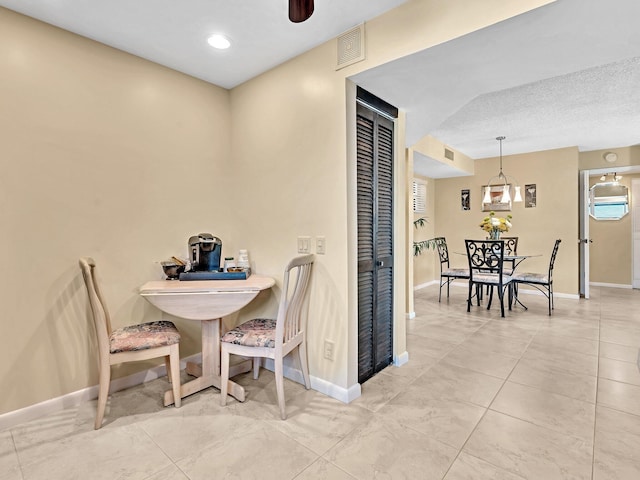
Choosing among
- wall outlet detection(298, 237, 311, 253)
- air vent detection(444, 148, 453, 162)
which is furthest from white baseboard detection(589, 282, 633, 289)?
wall outlet detection(298, 237, 311, 253)

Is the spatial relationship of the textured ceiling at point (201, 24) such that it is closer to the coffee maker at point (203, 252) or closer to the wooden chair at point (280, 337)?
the coffee maker at point (203, 252)

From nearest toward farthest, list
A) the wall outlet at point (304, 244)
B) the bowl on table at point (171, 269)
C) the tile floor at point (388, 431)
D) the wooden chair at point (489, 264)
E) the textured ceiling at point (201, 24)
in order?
the tile floor at point (388, 431) < the textured ceiling at point (201, 24) < the wall outlet at point (304, 244) < the bowl on table at point (171, 269) < the wooden chair at point (489, 264)

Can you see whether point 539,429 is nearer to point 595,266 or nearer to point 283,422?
point 283,422

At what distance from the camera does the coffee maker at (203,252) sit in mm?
2582

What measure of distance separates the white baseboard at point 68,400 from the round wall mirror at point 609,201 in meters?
8.07

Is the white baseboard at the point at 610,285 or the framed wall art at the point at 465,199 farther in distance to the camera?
the framed wall art at the point at 465,199

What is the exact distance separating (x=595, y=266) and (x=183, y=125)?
7933mm

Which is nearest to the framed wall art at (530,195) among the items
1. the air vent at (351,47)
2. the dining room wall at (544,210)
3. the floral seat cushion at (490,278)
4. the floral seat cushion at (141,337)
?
the dining room wall at (544,210)

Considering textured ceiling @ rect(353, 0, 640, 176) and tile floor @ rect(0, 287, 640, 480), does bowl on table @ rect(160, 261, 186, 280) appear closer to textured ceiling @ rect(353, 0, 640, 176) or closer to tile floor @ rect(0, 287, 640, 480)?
tile floor @ rect(0, 287, 640, 480)

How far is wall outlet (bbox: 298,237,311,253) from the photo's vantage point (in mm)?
2461

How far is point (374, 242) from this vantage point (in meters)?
2.54

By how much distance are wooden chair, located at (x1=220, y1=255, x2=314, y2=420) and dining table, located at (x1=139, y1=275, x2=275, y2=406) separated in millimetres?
179

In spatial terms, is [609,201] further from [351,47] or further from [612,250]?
[351,47]

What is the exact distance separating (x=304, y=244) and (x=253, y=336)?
74cm
